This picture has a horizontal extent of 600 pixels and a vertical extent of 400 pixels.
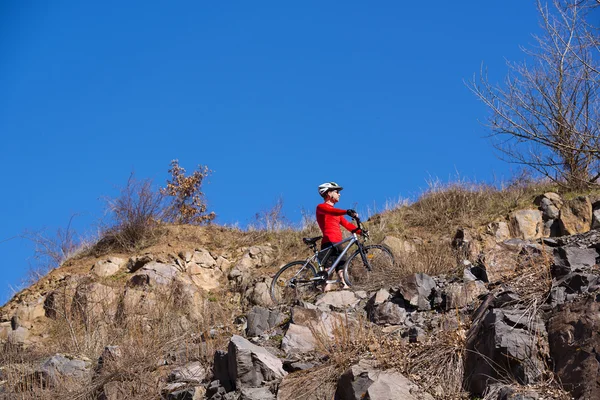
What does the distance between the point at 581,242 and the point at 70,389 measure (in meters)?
6.44

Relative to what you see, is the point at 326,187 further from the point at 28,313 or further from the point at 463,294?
the point at 28,313

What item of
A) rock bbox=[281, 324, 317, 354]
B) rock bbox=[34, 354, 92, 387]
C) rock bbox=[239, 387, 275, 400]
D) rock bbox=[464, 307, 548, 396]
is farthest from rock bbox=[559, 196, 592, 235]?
rock bbox=[34, 354, 92, 387]

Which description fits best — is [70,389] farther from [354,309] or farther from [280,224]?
[280,224]

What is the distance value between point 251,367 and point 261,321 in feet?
6.84

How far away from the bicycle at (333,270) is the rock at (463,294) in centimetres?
282

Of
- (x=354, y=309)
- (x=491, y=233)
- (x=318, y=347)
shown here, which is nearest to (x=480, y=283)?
(x=354, y=309)

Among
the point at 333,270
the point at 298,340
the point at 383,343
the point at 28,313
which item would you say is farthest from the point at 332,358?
the point at 28,313

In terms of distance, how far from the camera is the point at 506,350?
6320 mm

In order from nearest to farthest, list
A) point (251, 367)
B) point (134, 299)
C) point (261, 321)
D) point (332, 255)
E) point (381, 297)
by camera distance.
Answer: point (251, 367) → point (381, 297) → point (261, 321) → point (332, 255) → point (134, 299)

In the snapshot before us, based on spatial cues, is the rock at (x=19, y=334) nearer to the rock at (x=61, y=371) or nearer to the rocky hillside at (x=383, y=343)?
the rocky hillside at (x=383, y=343)

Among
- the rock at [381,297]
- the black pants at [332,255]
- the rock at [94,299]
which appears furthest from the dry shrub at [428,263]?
the rock at [94,299]

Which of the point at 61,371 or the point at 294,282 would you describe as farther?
the point at 294,282

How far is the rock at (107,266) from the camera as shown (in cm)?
1662

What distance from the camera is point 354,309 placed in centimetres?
943
